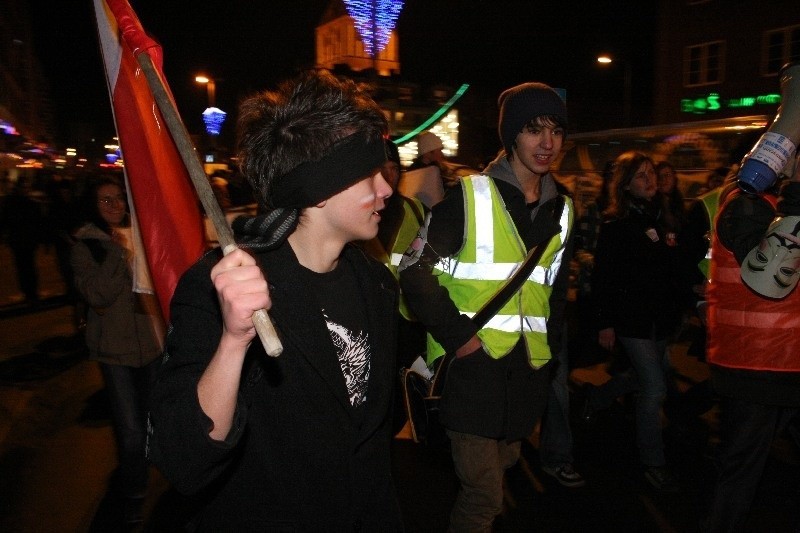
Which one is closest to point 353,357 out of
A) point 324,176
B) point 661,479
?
point 324,176

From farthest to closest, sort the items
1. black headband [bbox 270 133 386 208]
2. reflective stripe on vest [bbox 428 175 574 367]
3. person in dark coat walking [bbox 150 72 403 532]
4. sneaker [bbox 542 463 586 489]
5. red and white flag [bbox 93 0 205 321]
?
sneaker [bbox 542 463 586 489], reflective stripe on vest [bbox 428 175 574 367], red and white flag [bbox 93 0 205 321], black headband [bbox 270 133 386 208], person in dark coat walking [bbox 150 72 403 532]

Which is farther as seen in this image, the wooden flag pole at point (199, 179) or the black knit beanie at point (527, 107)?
the black knit beanie at point (527, 107)

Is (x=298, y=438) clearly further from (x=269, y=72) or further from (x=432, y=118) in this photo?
(x=269, y=72)

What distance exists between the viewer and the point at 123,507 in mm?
4059

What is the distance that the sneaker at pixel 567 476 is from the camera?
438cm

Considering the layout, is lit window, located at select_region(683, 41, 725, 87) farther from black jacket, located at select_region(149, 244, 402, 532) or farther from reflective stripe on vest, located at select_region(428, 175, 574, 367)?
black jacket, located at select_region(149, 244, 402, 532)

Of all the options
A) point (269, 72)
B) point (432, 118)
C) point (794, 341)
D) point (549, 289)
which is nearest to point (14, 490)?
point (549, 289)

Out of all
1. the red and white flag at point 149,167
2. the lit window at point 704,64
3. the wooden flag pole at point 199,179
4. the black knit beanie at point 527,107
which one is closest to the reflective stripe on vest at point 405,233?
the black knit beanie at point 527,107

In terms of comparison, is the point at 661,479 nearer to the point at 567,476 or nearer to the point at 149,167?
the point at 567,476

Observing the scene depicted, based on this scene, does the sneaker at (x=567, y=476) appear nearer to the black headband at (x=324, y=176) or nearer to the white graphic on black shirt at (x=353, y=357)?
the white graphic on black shirt at (x=353, y=357)

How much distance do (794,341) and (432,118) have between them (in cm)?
1277

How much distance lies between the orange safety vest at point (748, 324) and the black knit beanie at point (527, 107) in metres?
0.95

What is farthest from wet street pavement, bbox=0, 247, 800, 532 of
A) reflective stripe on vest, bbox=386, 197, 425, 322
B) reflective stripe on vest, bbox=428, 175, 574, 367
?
reflective stripe on vest, bbox=386, 197, 425, 322

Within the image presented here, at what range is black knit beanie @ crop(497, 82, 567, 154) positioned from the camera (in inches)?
123
